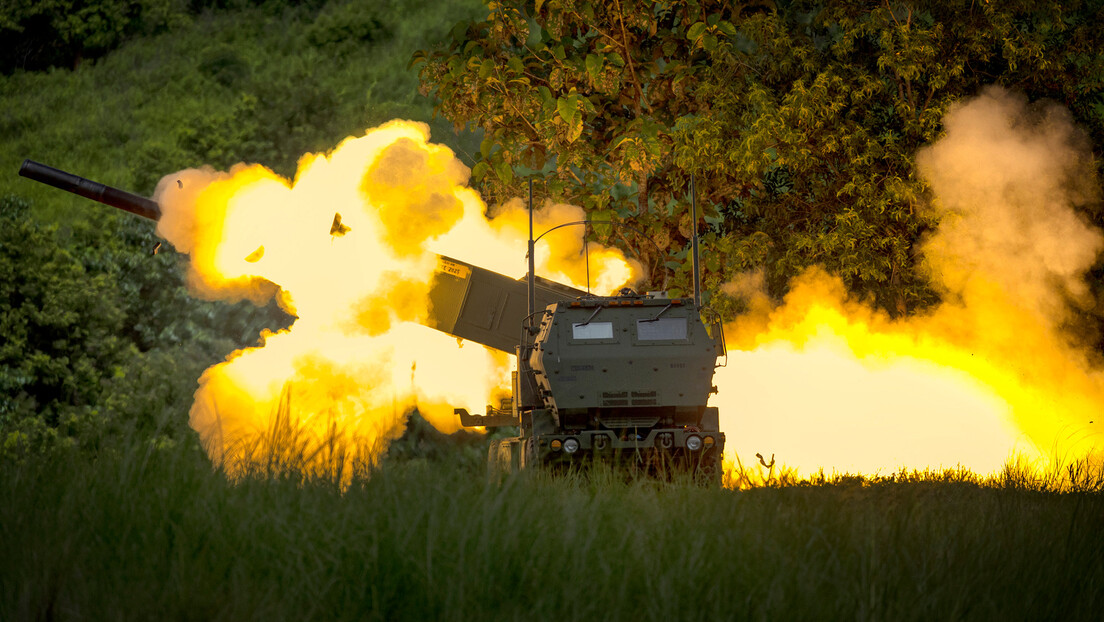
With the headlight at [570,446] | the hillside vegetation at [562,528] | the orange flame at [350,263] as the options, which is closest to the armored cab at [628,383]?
the headlight at [570,446]

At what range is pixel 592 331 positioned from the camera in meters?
15.0

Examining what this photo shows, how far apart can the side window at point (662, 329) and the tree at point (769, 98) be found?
12.6 ft

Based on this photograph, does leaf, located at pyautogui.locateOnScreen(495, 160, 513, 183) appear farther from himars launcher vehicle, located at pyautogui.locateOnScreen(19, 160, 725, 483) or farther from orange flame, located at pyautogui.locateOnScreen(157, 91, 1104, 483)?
himars launcher vehicle, located at pyautogui.locateOnScreen(19, 160, 725, 483)

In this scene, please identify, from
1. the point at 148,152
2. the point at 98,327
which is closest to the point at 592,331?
the point at 98,327

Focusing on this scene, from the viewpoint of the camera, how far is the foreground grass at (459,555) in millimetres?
6551

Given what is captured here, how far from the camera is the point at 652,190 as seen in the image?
Result: 2055 cm

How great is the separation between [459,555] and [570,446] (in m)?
7.20

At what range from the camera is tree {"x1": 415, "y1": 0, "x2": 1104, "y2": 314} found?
17953mm

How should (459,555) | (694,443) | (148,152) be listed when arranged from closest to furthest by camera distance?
(459,555), (694,443), (148,152)

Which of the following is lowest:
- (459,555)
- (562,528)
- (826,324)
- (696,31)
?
(459,555)

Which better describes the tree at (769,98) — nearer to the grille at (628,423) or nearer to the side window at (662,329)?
the side window at (662,329)

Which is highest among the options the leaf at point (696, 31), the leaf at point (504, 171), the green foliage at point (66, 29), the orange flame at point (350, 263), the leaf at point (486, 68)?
the green foliage at point (66, 29)

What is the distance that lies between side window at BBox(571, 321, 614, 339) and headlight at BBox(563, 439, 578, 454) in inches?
54.6

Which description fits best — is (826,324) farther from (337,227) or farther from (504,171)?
(337,227)
